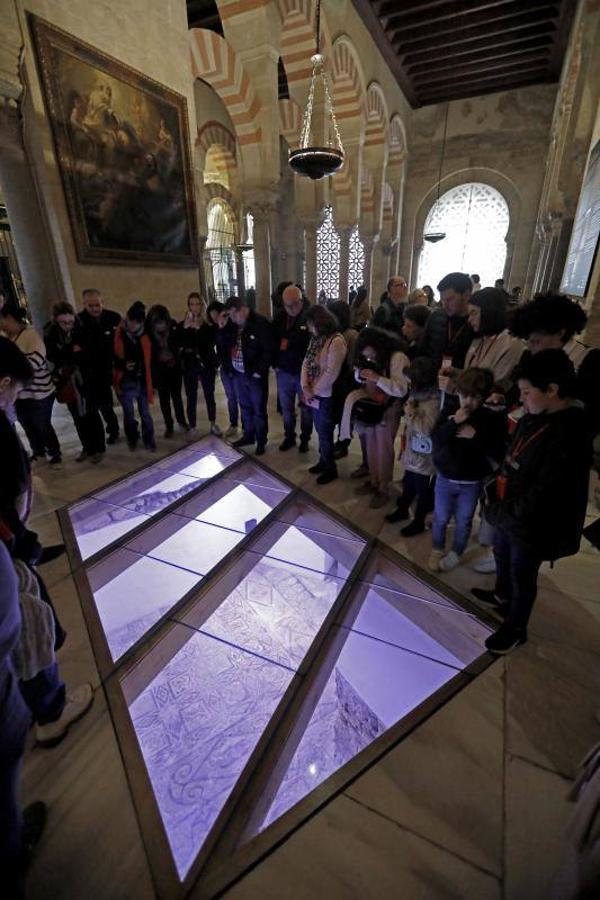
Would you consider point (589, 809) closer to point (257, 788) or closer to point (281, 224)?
point (257, 788)

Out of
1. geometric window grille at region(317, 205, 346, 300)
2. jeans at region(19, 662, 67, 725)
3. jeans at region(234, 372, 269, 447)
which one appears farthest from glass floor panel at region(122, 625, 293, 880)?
geometric window grille at region(317, 205, 346, 300)

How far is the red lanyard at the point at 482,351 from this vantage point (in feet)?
7.93

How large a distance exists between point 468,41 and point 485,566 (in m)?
13.5

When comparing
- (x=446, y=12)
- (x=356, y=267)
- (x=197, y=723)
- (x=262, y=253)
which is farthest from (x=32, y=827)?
(x=356, y=267)

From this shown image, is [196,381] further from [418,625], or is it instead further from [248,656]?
[418,625]

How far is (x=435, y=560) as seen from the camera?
2.69 meters

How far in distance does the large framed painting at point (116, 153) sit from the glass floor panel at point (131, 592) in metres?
4.46

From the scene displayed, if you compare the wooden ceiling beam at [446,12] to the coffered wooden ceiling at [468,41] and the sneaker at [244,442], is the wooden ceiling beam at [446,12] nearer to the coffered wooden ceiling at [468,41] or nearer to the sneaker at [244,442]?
→ the coffered wooden ceiling at [468,41]

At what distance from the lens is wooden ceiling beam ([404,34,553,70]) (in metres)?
10.2

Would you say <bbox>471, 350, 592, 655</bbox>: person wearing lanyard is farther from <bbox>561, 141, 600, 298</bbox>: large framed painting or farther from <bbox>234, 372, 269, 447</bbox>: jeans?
<bbox>561, 141, 600, 298</bbox>: large framed painting

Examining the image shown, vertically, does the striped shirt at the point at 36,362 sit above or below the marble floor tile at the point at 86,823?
above

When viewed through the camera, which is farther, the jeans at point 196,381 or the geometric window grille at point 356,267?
the geometric window grille at point 356,267

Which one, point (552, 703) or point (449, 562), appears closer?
point (552, 703)

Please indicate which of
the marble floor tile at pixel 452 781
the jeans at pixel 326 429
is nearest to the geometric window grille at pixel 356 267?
the jeans at pixel 326 429
